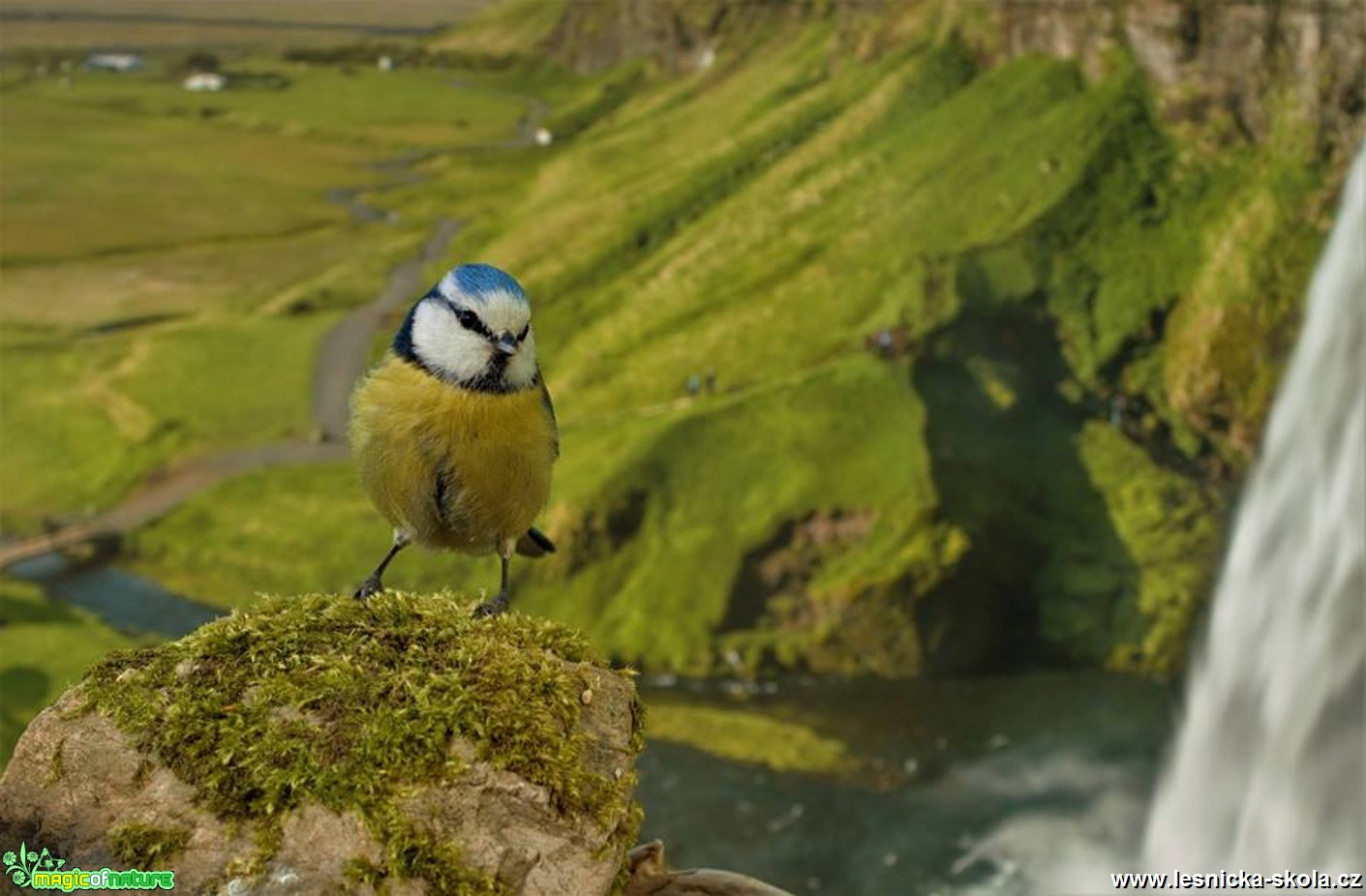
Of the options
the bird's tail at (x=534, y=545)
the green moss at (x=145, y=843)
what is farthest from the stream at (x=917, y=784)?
the green moss at (x=145, y=843)

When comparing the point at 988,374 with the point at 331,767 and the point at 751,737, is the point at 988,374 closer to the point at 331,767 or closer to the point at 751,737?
the point at 751,737

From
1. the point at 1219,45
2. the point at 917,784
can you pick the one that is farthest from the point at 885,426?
the point at 1219,45

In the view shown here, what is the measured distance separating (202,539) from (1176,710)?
23596 millimetres

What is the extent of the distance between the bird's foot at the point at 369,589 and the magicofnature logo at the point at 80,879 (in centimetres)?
141

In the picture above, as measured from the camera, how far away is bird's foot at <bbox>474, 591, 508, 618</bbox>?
579 cm

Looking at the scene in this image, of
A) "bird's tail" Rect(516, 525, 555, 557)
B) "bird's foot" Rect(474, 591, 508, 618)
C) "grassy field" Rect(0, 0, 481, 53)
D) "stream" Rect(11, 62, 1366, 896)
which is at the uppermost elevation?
"grassy field" Rect(0, 0, 481, 53)

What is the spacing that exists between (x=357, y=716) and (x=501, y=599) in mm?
1534

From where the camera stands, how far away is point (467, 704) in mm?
4918

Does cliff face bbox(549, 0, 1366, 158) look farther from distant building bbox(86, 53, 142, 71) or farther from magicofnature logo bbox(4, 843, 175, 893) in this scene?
distant building bbox(86, 53, 142, 71)

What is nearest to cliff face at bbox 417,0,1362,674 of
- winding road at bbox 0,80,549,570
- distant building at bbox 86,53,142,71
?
winding road at bbox 0,80,549,570

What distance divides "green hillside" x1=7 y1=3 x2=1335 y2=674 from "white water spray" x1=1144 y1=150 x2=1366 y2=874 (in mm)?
1121

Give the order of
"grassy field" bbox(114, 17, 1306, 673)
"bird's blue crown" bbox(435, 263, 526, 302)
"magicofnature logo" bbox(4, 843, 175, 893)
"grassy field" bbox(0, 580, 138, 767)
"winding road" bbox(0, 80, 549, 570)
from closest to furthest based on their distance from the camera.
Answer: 1. "magicofnature logo" bbox(4, 843, 175, 893)
2. "bird's blue crown" bbox(435, 263, 526, 302)
3. "grassy field" bbox(0, 580, 138, 767)
4. "grassy field" bbox(114, 17, 1306, 673)
5. "winding road" bbox(0, 80, 549, 570)

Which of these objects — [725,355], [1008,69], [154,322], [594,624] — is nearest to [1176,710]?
[594,624]

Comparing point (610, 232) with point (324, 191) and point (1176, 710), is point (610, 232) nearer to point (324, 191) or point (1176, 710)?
point (324, 191)
